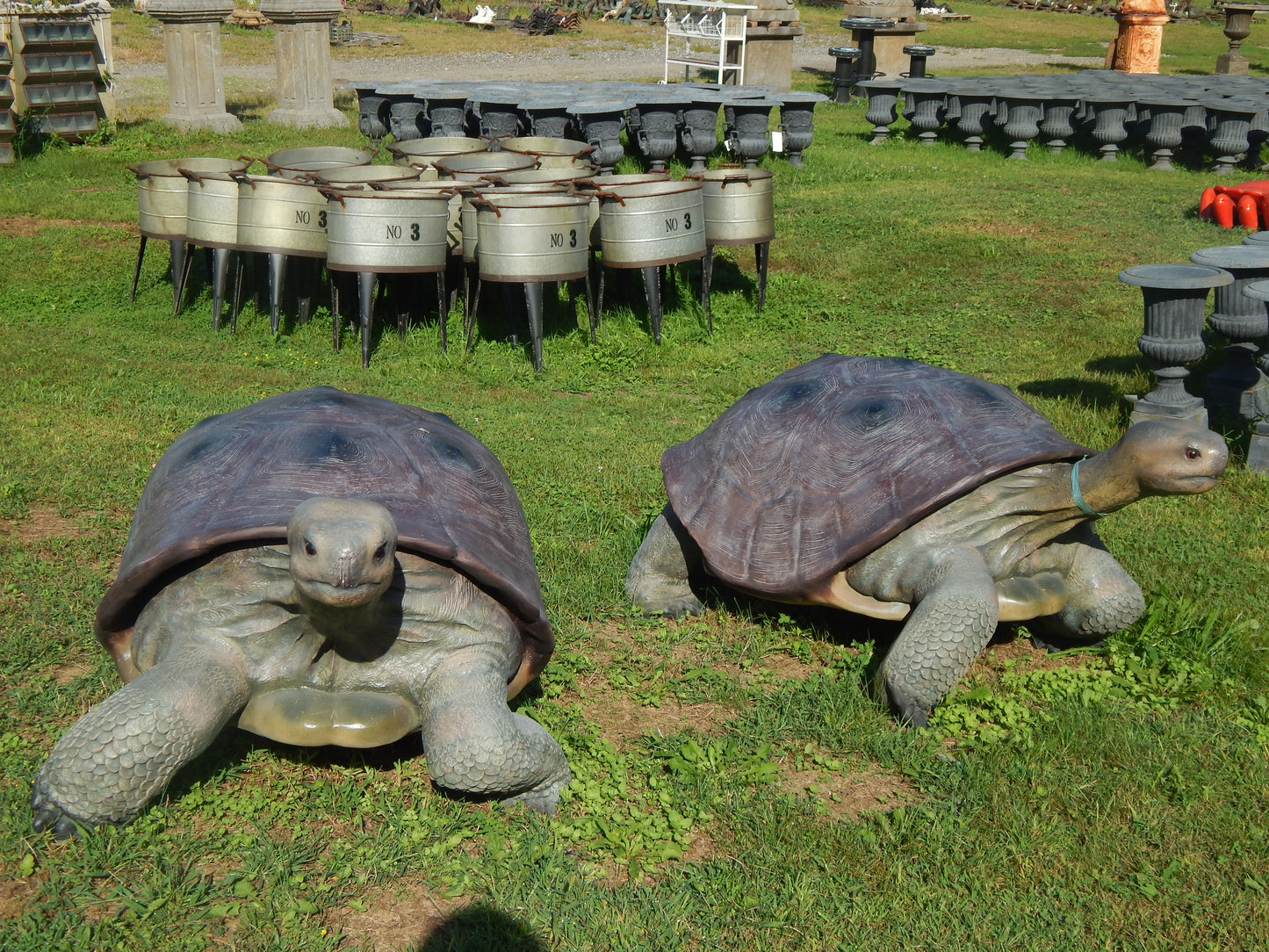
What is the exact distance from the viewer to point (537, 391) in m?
7.78

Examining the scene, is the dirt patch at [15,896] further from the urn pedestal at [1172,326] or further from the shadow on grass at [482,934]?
the urn pedestal at [1172,326]

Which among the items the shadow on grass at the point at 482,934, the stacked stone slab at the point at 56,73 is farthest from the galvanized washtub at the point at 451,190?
the stacked stone slab at the point at 56,73

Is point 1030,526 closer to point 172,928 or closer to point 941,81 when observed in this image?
point 172,928

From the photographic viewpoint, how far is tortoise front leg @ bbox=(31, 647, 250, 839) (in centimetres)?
317

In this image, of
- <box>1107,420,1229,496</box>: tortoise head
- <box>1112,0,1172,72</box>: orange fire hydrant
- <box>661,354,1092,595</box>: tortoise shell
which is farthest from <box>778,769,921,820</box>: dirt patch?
<box>1112,0,1172,72</box>: orange fire hydrant

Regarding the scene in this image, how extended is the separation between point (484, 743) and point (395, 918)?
0.49m

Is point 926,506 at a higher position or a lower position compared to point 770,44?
lower

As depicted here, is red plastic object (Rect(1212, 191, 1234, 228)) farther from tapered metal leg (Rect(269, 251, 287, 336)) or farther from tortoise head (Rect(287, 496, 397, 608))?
tortoise head (Rect(287, 496, 397, 608))

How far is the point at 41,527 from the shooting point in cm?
525

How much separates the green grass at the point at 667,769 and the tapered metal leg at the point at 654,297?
1.00 m

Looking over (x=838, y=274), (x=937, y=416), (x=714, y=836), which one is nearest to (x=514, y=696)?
(x=714, y=836)

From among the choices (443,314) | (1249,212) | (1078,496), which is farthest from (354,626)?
(1249,212)

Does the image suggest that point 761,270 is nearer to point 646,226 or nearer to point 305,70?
point 646,226

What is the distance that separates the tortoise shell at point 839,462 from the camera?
4.13 m
